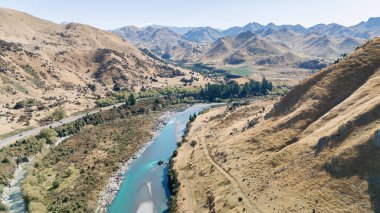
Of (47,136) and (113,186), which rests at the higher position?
(47,136)

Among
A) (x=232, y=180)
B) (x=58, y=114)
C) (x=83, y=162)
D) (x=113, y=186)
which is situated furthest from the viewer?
(x=58, y=114)

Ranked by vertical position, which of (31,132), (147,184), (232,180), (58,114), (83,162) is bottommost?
(147,184)

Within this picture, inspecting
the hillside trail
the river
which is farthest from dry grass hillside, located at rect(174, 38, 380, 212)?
the river

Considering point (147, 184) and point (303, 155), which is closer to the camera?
point (303, 155)

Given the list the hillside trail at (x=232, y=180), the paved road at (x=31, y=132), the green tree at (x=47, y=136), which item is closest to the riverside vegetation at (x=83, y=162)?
the green tree at (x=47, y=136)

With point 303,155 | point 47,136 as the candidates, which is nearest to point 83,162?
point 47,136

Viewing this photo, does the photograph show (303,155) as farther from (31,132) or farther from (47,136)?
(31,132)

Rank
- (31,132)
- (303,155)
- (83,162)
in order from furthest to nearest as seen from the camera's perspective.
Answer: (31,132), (83,162), (303,155)

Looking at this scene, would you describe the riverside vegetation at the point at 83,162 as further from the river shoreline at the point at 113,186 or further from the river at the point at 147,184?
the river at the point at 147,184
